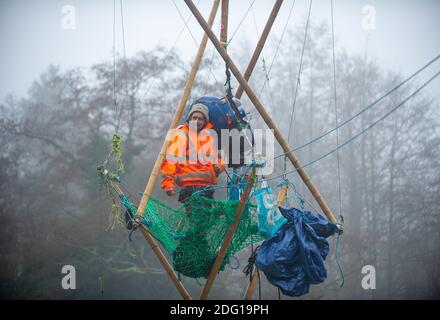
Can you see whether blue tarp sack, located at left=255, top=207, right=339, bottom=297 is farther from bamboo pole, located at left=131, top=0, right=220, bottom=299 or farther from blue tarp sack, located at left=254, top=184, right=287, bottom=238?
bamboo pole, located at left=131, top=0, right=220, bottom=299

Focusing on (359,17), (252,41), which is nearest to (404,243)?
(252,41)

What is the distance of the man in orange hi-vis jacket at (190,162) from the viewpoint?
4270 mm

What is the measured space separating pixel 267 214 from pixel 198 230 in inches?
24.5

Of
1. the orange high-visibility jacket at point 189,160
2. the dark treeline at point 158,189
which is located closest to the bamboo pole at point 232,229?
the orange high-visibility jacket at point 189,160

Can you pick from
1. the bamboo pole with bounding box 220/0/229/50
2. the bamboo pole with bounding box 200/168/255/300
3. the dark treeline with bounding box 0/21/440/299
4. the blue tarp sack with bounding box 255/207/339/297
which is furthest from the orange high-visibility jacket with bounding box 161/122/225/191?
the dark treeline with bounding box 0/21/440/299

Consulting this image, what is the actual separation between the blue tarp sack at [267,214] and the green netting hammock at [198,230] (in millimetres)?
113

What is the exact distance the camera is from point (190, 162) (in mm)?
4270

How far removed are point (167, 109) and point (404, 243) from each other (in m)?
11.0

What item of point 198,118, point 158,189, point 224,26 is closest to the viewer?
point 198,118

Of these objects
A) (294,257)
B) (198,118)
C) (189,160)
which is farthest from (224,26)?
(294,257)

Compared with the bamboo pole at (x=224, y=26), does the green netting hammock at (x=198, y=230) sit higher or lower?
lower

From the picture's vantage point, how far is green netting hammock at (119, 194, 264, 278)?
3943mm

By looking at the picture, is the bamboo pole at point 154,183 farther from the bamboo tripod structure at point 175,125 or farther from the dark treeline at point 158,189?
the dark treeline at point 158,189

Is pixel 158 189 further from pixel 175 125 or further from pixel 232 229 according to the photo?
pixel 232 229
